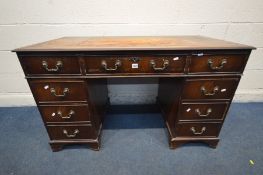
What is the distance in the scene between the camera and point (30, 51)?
848 millimetres

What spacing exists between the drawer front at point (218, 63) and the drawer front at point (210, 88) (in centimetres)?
7

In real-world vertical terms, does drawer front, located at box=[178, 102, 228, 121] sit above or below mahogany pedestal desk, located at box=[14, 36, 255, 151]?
below

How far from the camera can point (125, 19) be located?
141 centimetres

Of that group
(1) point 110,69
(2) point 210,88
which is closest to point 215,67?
(2) point 210,88

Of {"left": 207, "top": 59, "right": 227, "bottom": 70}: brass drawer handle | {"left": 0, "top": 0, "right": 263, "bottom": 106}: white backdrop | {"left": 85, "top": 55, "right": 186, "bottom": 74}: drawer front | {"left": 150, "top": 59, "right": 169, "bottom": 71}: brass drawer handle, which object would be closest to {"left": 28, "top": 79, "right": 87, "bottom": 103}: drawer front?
{"left": 85, "top": 55, "right": 186, "bottom": 74}: drawer front

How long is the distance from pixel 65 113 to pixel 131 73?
57 centimetres

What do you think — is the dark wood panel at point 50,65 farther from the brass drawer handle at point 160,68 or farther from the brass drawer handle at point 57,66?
the brass drawer handle at point 160,68

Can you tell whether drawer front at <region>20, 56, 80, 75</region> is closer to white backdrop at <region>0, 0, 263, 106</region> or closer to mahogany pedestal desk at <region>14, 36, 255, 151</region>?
mahogany pedestal desk at <region>14, 36, 255, 151</region>

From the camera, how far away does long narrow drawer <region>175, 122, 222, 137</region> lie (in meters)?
1.18

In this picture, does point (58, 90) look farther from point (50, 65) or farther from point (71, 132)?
point (71, 132)

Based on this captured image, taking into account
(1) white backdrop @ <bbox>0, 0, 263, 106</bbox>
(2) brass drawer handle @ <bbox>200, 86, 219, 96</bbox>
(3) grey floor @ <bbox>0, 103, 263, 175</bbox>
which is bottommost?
(3) grey floor @ <bbox>0, 103, 263, 175</bbox>

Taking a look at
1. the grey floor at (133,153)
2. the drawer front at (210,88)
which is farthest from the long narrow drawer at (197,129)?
the drawer front at (210,88)

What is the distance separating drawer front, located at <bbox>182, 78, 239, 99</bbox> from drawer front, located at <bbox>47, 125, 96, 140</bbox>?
0.75 meters

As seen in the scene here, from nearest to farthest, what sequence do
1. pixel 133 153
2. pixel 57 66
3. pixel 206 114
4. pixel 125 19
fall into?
pixel 57 66, pixel 206 114, pixel 133 153, pixel 125 19
